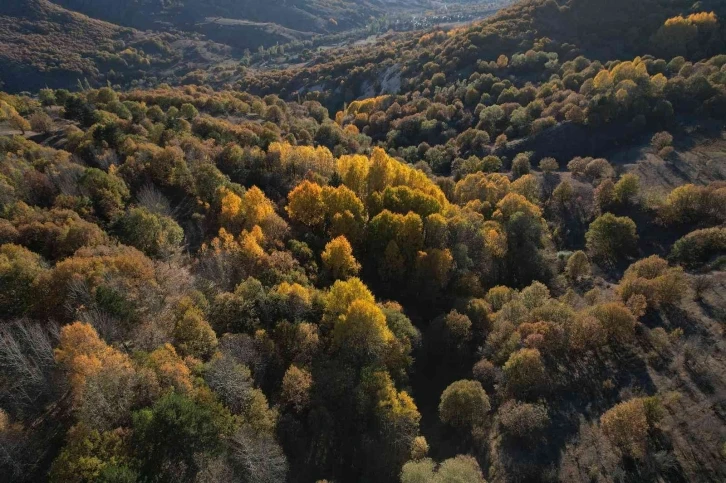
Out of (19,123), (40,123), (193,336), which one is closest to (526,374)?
(193,336)

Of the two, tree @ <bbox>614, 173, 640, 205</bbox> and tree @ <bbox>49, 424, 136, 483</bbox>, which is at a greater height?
tree @ <bbox>49, 424, 136, 483</bbox>

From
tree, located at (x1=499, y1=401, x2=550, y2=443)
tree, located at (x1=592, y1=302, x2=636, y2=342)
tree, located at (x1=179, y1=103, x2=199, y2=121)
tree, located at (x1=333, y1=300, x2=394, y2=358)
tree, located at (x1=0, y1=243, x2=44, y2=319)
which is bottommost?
tree, located at (x1=499, y1=401, x2=550, y2=443)

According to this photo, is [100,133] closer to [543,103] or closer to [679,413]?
[679,413]

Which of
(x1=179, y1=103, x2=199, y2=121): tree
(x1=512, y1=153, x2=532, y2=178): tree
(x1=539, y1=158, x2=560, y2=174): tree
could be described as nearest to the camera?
(x1=179, y1=103, x2=199, y2=121): tree

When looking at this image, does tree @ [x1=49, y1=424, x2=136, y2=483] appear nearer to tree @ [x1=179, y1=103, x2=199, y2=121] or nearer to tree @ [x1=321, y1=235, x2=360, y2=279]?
tree @ [x1=321, y1=235, x2=360, y2=279]

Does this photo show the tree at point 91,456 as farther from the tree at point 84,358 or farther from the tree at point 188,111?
the tree at point 188,111

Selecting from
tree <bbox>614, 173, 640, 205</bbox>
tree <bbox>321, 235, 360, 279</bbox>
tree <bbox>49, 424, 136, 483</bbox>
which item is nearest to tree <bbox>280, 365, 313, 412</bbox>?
tree <bbox>49, 424, 136, 483</bbox>

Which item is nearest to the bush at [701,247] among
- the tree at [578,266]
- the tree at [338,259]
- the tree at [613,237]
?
the tree at [613,237]
